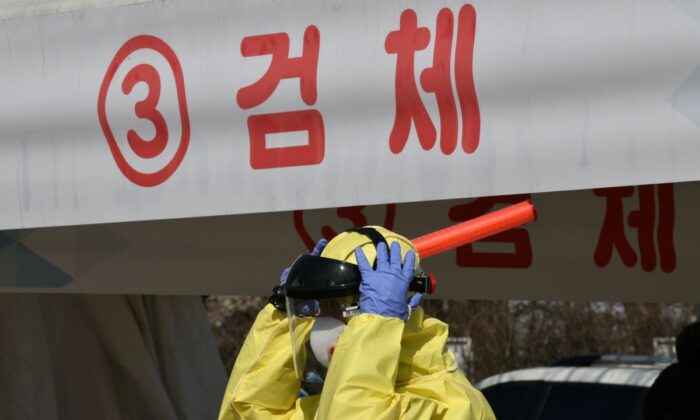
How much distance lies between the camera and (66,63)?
241 centimetres

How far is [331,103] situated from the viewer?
7.11 feet

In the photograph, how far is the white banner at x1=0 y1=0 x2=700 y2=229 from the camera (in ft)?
6.23

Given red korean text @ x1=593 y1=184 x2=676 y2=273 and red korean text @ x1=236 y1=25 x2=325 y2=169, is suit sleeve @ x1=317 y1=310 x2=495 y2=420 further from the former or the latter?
red korean text @ x1=593 y1=184 x2=676 y2=273

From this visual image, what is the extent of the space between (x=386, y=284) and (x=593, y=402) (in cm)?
273

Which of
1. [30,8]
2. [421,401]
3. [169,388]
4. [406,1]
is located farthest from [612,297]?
[169,388]

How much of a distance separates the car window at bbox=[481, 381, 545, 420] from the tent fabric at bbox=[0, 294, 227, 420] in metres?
1.10

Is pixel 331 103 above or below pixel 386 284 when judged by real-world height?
above

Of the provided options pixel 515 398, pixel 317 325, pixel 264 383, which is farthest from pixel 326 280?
pixel 515 398

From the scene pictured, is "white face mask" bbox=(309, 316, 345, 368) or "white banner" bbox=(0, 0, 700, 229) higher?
"white banner" bbox=(0, 0, 700, 229)

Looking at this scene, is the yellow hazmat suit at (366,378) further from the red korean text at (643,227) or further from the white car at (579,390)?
the white car at (579,390)

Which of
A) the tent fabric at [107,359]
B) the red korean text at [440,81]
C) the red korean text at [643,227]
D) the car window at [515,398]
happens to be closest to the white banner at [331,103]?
the red korean text at [440,81]

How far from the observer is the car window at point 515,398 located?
430 centimetres

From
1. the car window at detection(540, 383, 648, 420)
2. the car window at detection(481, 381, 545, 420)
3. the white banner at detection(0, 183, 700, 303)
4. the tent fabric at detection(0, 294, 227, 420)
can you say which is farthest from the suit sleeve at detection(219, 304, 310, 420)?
the car window at detection(481, 381, 545, 420)

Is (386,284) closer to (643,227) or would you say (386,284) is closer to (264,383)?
(264,383)
